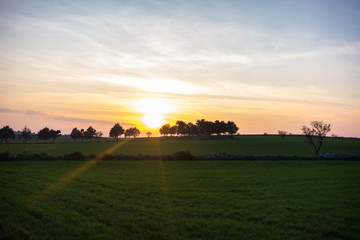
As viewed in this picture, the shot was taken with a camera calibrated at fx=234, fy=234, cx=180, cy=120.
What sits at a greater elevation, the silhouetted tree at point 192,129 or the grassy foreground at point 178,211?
the silhouetted tree at point 192,129

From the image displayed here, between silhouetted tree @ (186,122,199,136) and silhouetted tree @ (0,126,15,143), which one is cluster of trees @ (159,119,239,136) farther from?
silhouetted tree @ (0,126,15,143)

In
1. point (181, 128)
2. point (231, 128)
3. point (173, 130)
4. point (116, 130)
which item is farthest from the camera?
point (173, 130)

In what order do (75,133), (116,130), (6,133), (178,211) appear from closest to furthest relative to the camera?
(178,211) < (6,133) < (75,133) < (116,130)

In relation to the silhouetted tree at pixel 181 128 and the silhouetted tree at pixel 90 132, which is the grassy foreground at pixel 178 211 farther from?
the silhouetted tree at pixel 181 128

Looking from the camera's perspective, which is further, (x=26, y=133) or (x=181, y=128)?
(x=181, y=128)

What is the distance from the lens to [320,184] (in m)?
18.9

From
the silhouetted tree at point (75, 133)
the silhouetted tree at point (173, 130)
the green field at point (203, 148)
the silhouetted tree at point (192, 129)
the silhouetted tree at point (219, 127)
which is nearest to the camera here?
the green field at point (203, 148)

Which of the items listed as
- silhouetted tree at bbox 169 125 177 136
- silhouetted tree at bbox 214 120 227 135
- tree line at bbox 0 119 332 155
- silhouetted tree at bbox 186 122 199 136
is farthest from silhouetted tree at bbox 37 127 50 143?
silhouetted tree at bbox 214 120 227 135

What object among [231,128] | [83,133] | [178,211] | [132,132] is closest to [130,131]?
[132,132]

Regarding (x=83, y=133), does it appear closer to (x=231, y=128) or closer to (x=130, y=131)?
(x=130, y=131)

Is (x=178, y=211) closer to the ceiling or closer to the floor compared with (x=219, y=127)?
closer to the floor

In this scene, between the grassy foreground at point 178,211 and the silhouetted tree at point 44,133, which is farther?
the silhouetted tree at point 44,133

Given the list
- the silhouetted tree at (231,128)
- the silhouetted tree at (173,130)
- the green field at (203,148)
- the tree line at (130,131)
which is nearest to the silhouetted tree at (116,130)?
the tree line at (130,131)

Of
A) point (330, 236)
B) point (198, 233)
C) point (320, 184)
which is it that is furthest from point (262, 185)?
point (198, 233)
